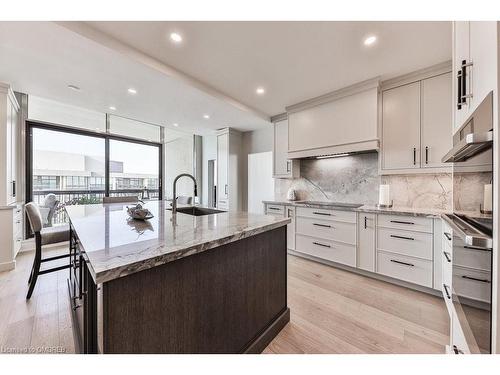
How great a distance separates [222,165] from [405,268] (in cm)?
392

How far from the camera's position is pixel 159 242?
0.97 m

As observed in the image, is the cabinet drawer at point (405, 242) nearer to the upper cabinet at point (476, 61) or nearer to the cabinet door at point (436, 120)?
the cabinet door at point (436, 120)

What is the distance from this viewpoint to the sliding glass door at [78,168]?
3.61 metres

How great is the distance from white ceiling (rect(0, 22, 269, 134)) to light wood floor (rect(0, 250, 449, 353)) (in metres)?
2.45

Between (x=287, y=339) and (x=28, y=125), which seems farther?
(x=28, y=125)

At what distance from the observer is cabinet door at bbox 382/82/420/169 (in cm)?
244

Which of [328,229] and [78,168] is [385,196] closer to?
[328,229]

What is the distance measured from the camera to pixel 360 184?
3094 millimetres

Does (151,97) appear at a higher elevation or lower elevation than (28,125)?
higher

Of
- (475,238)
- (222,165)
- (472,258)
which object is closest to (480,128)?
(475,238)

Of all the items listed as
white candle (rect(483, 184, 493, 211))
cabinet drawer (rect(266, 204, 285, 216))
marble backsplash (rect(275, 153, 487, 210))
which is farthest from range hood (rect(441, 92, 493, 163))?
cabinet drawer (rect(266, 204, 285, 216))

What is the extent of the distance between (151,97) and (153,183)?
111 inches
